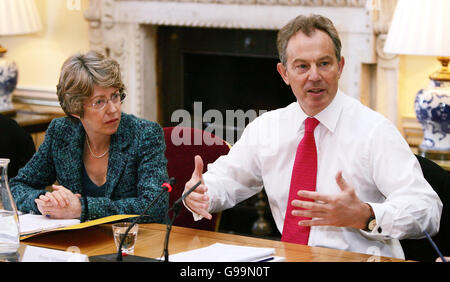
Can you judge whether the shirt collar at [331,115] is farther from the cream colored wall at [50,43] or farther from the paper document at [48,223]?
the cream colored wall at [50,43]

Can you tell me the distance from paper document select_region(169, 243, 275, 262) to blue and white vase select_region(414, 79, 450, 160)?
5.18ft

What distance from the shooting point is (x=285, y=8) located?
138 inches

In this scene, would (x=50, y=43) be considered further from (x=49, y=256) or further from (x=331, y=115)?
(x=49, y=256)

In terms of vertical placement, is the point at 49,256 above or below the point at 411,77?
below

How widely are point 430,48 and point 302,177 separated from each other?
115 cm

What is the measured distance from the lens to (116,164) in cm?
208

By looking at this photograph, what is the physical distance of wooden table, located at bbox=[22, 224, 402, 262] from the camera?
61.6 inches

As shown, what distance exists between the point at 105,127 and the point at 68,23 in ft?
7.65

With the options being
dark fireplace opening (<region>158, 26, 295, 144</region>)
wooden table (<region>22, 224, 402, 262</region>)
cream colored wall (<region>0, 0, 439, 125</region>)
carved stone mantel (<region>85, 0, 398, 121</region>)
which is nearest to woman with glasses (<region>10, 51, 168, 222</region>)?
wooden table (<region>22, 224, 402, 262</region>)

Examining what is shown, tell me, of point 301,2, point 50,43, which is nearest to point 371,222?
point 301,2

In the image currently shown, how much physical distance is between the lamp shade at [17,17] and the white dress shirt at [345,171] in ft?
7.23

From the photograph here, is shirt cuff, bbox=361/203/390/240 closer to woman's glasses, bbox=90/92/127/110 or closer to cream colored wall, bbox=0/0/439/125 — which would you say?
woman's glasses, bbox=90/92/127/110
